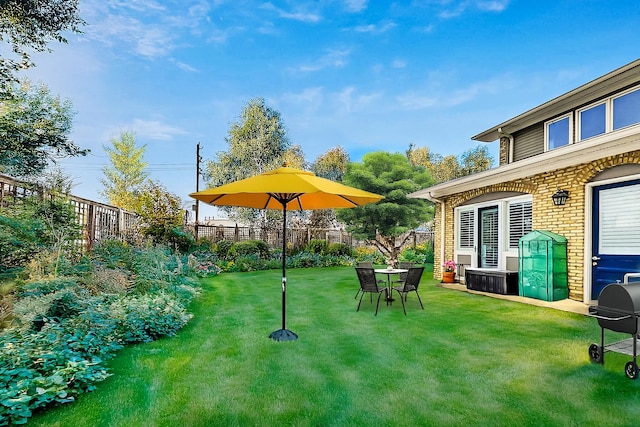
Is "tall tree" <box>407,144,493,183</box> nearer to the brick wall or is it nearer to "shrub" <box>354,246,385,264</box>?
"shrub" <box>354,246,385,264</box>

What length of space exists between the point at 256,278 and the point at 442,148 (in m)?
22.9

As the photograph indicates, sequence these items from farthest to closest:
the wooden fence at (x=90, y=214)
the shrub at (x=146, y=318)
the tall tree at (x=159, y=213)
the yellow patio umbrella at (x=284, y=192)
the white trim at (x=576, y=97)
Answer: the tall tree at (x=159, y=213)
the white trim at (x=576, y=97)
the wooden fence at (x=90, y=214)
the shrub at (x=146, y=318)
the yellow patio umbrella at (x=284, y=192)

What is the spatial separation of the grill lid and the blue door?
3178 mm

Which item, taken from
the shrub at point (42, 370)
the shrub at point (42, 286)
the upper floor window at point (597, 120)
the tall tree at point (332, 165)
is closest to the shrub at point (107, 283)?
the shrub at point (42, 286)

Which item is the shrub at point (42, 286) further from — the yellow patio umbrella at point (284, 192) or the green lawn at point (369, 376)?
the yellow patio umbrella at point (284, 192)

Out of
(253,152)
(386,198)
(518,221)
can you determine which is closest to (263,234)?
(253,152)

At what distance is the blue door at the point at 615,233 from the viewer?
5.77 m

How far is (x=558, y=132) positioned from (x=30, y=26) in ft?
45.8

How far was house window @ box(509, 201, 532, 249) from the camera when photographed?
316 inches

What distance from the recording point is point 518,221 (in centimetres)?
828

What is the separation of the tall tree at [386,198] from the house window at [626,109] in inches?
309

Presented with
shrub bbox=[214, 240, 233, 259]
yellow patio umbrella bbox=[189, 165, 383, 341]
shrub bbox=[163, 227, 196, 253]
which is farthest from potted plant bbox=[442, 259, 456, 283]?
shrub bbox=[214, 240, 233, 259]

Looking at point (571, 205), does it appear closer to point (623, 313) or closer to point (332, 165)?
point (623, 313)

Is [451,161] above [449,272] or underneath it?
above
